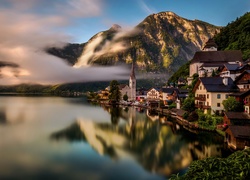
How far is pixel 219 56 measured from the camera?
3182 inches

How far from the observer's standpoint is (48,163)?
25.6 m

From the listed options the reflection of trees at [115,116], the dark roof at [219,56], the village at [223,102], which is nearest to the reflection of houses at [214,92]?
the village at [223,102]

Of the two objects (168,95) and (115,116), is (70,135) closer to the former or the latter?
(115,116)

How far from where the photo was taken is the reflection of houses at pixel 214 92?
152 ft

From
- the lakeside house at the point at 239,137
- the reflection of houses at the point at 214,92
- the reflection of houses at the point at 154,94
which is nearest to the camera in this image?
the lakeside house at the point at 239,137

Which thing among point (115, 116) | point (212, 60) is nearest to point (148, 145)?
point (115, 116)

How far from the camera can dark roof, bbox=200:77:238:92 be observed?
4638cm

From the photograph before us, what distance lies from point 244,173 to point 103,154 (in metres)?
23.2

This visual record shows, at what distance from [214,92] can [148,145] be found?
2042cm

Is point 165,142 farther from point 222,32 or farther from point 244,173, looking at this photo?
point 222,32

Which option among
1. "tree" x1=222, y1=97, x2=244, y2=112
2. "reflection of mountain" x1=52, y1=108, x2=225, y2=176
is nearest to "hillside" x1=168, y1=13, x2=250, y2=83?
"tree" x1=222, y1=97, x2=244, y2=112

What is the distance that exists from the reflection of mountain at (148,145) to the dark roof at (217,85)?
11.8m

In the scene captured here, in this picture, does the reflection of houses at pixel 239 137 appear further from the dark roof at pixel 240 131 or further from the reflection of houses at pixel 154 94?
the reflection of houses at pixel 154 94

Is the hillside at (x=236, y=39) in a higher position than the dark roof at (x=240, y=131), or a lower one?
higher
